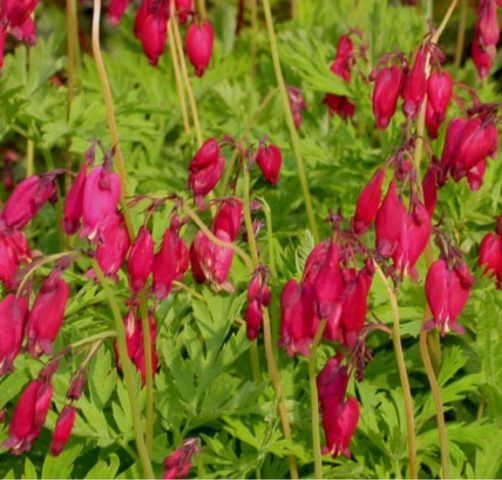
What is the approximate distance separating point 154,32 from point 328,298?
4.10 feet

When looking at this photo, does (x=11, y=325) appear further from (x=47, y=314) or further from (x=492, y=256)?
(x=492, y=256)

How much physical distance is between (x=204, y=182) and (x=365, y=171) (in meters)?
1.10

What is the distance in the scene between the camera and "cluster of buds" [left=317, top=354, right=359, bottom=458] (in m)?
2.25

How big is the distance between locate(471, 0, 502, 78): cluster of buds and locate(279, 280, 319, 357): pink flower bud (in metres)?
1.14

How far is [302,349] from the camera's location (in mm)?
2053

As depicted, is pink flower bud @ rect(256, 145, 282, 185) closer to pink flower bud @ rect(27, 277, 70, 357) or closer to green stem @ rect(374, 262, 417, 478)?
green stem @ rect(374, 262, 417, 478)

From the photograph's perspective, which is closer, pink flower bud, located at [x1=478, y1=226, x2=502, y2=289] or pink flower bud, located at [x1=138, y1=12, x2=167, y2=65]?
pink flower bud, located at [x1=478, y1=226, x2=502, y2=289]

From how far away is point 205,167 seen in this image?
249cm

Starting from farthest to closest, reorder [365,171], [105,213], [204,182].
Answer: [365,171] < [204,182] < [105,213]

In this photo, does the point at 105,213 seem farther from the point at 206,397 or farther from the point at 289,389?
the point at 289,389

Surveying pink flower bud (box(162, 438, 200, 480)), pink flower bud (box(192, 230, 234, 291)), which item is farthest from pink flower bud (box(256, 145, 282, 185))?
pink flower bud (box(162, 438, 200, 480))

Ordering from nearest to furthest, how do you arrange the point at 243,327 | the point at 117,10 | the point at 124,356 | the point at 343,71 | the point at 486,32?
the point at 124,356 → the point at 243,327 → the point at 486,32 → the point at 117,10 → the point at 343,71

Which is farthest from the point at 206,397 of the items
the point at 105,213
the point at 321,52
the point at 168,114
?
the point at 321,52

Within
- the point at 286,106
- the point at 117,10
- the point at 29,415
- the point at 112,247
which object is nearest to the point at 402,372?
the point at 112,247
